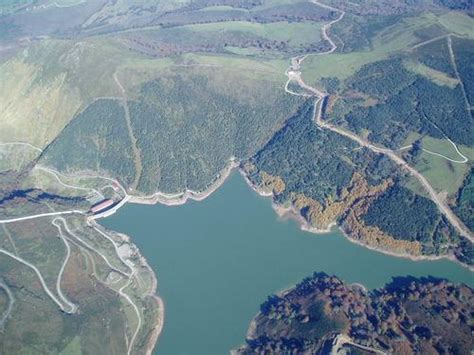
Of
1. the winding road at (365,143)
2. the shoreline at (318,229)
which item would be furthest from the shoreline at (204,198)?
the winding road at (365,143)

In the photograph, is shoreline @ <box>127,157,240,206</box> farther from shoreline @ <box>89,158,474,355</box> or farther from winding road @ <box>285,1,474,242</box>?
winding road @ <box>285,1,474,242</box>

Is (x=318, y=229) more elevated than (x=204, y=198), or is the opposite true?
(x=204, y=198)

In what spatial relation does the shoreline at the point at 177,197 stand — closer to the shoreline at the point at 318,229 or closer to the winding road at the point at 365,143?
the shoreline at the point at 318,229

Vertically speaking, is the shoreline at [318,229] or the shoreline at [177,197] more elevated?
the shoreline at [177,197]

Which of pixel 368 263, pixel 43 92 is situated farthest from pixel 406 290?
pixel 43 92

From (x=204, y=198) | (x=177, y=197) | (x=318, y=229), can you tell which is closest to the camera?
(x=318, y=229)

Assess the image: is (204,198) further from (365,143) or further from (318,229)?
(365,143)

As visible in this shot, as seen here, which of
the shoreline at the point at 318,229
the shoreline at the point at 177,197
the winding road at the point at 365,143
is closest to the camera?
the shoreline at the point at 318,229

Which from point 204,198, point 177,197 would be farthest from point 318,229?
point 177,197

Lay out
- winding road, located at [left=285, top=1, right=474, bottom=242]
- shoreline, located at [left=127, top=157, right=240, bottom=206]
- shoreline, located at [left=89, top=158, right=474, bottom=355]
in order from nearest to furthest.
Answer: shoreline, located at [left=89, top=158, right=474, bottom=355] → winding road, located at [left=285, top=1, right=474, bottom=242] → shoreline, located at [left=127, top=157, right=240, bottom=206]

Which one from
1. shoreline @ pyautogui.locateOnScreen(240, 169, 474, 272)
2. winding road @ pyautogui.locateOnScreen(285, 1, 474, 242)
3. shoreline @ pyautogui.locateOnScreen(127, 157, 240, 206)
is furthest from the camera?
shoreline @ pyautogui.locateOnScreen(127, 157, 240, 206)

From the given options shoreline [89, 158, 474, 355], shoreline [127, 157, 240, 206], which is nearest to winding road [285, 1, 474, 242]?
shoreline [89, 158, 474, 355]
